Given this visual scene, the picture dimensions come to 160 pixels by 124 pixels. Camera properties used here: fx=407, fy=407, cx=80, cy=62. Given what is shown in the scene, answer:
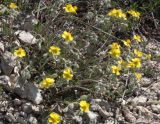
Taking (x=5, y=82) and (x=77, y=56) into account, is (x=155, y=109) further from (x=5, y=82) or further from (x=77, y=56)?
(x=5, y=82)

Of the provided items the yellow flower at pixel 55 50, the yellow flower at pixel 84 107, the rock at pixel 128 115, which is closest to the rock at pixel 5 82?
the yellow flower at pixel 55 50

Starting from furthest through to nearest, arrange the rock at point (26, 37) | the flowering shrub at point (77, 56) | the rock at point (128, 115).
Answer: the rock at point (26, 37)
the rock at point (128, 115)
the flowering shrub at point (77, 56)

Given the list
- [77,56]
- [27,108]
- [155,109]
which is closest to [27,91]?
[27,108]

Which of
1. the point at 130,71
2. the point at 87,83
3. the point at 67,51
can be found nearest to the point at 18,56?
the point at 67,51

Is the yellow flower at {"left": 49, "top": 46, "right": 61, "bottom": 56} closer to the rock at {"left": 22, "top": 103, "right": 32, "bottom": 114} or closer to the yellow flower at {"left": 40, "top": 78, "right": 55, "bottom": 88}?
the yellow flower at {"left": 40, "top": 78, "right": 55, "bottom": 88}

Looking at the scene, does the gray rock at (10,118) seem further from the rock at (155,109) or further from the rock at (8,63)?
the rock at (155,109)

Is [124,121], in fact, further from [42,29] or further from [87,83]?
[42,29]
